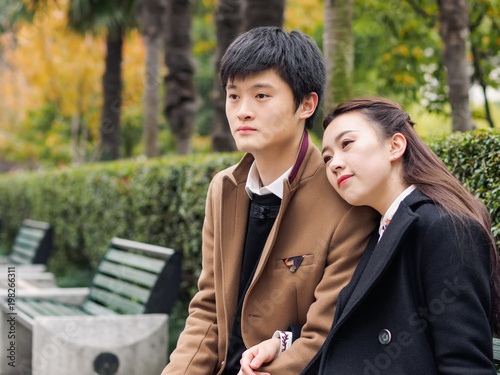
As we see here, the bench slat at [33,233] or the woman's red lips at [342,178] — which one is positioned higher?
the woman's red lips at [342,178]

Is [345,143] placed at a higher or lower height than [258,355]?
higher

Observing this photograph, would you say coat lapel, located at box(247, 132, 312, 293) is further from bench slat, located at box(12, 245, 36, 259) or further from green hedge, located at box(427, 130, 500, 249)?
bench slat, located at box(12, 245, 36, 259)

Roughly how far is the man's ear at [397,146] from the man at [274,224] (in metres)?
0.28

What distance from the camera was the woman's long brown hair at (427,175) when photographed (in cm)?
180

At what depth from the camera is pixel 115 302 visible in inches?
173

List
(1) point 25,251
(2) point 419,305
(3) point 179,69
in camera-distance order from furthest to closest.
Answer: (3) point 179,69
(1) point 25,251
(2) point 419,305

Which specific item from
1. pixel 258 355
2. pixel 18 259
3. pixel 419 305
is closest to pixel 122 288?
pixel 258 355

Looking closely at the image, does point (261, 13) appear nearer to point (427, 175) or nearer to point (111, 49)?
point (427, 175)

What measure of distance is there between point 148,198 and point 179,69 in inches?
130

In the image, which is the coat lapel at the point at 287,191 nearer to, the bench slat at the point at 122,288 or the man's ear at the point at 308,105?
the man's ear at the point at 308,105

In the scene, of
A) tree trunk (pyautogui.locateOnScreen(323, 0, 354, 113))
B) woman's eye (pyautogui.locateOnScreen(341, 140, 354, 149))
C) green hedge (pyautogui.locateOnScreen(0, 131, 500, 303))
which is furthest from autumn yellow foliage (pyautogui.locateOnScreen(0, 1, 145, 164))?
woman's eye (pyautogui.locateOnScreen(341, 140, 354, 149))

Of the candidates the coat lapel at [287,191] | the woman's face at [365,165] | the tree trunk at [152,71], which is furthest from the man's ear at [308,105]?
the tree trunk at [152,71]

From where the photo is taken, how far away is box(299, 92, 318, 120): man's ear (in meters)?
2.28

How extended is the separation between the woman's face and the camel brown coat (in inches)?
6.7
